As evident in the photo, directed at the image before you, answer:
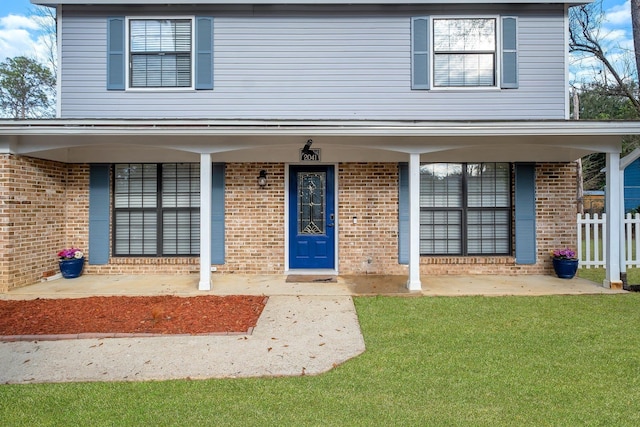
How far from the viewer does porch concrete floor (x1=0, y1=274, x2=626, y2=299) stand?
6.53m

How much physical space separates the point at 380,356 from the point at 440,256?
466cm

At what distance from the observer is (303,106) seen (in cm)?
784

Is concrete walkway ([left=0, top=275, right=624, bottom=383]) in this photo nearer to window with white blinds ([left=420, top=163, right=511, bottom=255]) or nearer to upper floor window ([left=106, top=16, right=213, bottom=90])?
window with white blinds ([left=420, top=163, right=511, bottom=255])

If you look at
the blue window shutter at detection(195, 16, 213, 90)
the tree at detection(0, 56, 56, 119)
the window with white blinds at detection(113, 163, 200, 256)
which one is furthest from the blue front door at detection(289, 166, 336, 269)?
the tree at detection(0, 56, 56, 119)

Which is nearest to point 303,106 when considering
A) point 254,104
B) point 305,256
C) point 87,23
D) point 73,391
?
point 254,104

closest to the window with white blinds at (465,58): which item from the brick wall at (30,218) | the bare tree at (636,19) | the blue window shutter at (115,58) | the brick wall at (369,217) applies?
the brick wall at (369,217)

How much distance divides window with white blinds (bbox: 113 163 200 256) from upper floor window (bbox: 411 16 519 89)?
504 cm

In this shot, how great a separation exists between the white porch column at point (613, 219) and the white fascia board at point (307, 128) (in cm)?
63

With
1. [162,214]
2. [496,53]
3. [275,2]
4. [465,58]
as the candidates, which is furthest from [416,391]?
[275,2]

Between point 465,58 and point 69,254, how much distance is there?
8.70 metres

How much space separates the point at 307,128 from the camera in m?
6.34

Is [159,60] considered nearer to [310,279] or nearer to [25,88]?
[310,279]

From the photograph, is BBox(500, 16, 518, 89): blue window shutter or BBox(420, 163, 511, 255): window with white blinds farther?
BBox(420, 163, 511, 255): window with white blinds

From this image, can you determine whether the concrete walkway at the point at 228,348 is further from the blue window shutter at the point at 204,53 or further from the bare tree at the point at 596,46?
the bare tree at the point at 596,46
